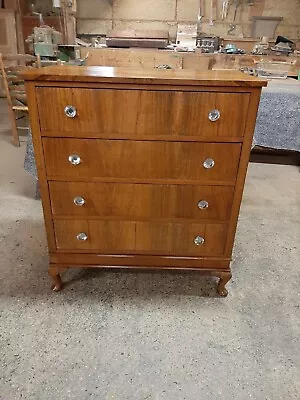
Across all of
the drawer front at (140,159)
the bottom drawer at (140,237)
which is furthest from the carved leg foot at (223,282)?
the drawer front at (140,159)

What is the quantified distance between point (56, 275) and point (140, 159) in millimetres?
663

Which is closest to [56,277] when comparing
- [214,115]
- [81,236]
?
[81,236]

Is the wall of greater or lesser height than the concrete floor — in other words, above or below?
above

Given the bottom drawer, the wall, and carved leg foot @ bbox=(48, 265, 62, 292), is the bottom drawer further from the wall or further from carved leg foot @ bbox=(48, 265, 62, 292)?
the wall

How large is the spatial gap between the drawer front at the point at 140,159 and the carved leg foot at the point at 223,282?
1.43ft

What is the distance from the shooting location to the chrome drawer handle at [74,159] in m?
1.16

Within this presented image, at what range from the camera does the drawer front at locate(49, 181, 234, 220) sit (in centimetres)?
123

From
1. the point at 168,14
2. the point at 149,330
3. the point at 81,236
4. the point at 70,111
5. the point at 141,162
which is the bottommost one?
the point at 149,330

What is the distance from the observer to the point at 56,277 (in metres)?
1.43

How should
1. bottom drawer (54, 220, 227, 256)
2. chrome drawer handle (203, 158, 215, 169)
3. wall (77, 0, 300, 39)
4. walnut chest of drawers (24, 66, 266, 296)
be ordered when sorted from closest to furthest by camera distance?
walnut chest of drawers (24, 66, 266, 296) → chrome drawer handle (203, 158, 215, 169) → bottom drawer (54, 220, 227, 256) → wall (77, 0, 300, 39)

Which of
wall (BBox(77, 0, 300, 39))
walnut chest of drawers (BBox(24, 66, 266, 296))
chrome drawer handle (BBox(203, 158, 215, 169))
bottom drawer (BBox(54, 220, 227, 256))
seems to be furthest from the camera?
wall (BBox(77, 0, 300, 39))

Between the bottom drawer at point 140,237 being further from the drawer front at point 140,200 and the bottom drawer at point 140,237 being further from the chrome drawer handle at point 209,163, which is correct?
the chrome drawer handle at point 209,163

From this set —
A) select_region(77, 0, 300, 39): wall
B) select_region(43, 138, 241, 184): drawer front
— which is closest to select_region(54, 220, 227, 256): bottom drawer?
select_region(43, 138, 241, 184): drawer front

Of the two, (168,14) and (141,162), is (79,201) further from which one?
(168,14)
